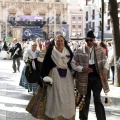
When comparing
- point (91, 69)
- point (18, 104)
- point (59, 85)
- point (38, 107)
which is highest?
point (91, 69)

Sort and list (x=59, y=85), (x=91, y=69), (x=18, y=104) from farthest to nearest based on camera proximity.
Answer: (x=18, y=104), (x=91, y=69), (x=59, y=85)

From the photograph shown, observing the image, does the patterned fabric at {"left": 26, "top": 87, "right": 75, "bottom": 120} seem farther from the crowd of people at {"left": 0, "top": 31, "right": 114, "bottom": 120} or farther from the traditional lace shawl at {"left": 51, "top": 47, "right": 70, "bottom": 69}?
the traditional lace shawl at {"left": 51, "top": 47, "right": 70, "bottom": 69}

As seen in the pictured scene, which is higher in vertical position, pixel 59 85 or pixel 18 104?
pixel 59 85

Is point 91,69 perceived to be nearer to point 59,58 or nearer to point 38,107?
point 59,58

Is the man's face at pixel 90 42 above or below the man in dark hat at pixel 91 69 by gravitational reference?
above

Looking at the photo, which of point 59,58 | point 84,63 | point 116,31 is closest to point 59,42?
point 59,58

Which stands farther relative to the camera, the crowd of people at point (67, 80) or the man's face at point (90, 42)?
the man's face at point (90, 42)

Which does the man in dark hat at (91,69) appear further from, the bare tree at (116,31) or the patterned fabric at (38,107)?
the bare tree at (116,31)

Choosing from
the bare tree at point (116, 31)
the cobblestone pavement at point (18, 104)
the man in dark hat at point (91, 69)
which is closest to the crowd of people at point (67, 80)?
the man in dark hat at point (91, 69)

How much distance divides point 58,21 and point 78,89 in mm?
56908

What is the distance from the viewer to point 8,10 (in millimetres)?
65688

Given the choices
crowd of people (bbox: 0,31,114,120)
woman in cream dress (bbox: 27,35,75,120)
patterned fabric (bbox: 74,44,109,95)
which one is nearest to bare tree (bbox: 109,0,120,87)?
crowd of people (bbox: 0,31,114,120)

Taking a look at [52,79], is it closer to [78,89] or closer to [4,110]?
[78,89]

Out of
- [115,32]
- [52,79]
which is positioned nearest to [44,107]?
[52,79]
